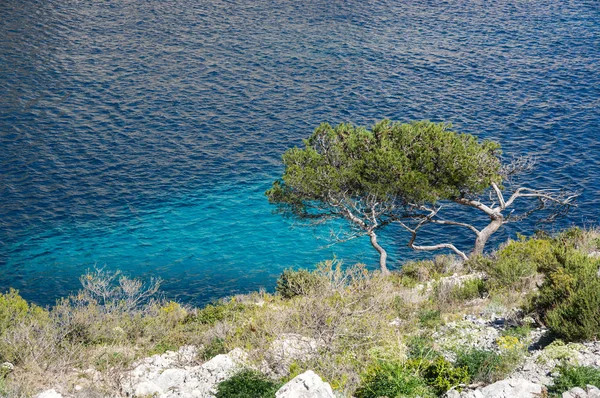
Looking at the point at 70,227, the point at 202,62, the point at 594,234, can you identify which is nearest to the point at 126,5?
the point at 202,62

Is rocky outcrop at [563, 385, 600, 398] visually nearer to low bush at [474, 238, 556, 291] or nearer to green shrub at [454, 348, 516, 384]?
green shrub at [454, 348, 516, 384]

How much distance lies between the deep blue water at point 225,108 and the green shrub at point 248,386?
1491 centimetres

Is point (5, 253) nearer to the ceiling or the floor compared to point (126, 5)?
nearer to the floor

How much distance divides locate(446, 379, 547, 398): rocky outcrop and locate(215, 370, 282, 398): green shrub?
14.5 feet

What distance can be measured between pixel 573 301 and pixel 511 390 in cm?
448

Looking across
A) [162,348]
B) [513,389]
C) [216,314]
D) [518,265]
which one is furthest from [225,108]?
[513,389]

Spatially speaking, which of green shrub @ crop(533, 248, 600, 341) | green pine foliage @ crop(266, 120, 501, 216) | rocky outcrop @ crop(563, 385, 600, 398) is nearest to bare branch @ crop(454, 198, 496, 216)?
green pine foliage @ crop(266, 120, 501, 216)

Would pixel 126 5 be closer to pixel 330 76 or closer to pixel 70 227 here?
pixel 330 76

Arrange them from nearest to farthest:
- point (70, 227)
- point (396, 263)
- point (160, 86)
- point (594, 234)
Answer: point (594, 234) < point (396, 263) < point (70, 227) < point (160, 86)

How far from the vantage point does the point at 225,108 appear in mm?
51281

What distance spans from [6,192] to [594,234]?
3367cm

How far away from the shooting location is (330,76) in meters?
56.1

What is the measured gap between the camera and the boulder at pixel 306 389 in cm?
1214

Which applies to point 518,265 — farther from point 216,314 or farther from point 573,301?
point 216,314
